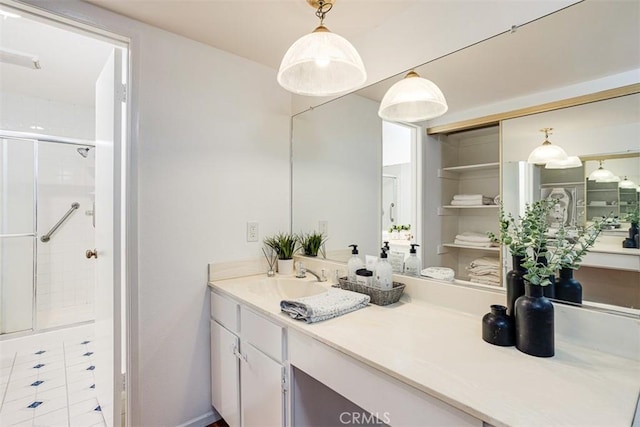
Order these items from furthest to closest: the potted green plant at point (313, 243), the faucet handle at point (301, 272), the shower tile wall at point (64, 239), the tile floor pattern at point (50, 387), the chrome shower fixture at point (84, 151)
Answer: the chrome shower fixture at point (84, 151), the shower tile wall at point (64, 239), the potted green plant at point (313, 243), the faucet handle at point (301, 272), the tile floor pattern at point (50, 387)

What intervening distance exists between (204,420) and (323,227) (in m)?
1.30

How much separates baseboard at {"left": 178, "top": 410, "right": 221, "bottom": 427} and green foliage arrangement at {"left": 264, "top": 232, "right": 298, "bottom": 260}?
3.14 feet

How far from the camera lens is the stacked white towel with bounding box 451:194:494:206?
119 centimetres

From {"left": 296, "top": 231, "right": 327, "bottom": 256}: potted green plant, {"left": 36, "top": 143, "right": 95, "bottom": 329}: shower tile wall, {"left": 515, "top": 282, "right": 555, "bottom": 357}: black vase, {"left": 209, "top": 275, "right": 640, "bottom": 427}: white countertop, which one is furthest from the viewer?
{"left": 36, "top": 143, "right": 95, "bottom": 329}: shower tile wall

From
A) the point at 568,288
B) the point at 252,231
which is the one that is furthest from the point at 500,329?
the point at 252,231

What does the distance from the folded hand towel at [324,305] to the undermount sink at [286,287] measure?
0.37 metres

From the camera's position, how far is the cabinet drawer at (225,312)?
4.80ft

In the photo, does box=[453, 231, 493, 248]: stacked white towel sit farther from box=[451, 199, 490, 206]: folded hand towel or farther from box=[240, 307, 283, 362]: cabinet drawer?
box=[240, 307, 283, 362]: cabinet drawer

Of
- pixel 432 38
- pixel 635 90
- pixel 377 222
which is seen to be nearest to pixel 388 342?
pixel 377 222

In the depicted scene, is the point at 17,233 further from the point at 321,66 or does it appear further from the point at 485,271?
the point at 485,271

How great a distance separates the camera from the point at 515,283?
979mm
